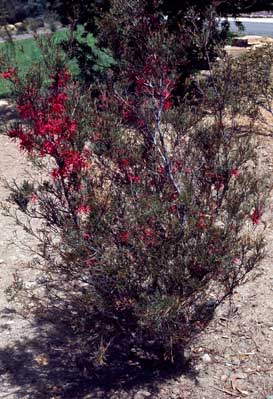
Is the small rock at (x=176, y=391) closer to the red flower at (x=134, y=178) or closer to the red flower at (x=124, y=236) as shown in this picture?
the red flower at (x=124, y=236)

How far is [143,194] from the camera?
10.6 feet

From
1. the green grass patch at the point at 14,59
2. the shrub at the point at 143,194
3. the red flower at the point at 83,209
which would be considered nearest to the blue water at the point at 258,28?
the green grass patch at the point at 14,59

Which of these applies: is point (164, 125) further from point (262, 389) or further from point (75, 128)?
point (262, 389)

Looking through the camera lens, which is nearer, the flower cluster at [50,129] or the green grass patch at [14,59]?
the flower cluster at [50,129]

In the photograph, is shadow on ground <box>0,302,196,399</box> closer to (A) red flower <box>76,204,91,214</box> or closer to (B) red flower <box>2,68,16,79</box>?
(A) red flower <box>76,204,91,214</box>

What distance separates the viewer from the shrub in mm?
3049

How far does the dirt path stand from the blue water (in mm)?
20732

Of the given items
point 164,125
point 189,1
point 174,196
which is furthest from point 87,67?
point 174,196

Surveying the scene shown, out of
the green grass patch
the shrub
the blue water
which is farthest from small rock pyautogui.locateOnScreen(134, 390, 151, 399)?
the blue water

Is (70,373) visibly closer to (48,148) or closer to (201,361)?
(201,361)

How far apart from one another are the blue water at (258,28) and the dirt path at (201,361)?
2073 cm

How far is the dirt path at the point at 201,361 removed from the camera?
3510mm

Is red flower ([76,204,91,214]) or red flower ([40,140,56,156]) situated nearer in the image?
red flower ([40,140,56,156])

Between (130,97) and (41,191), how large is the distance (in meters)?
0.70
